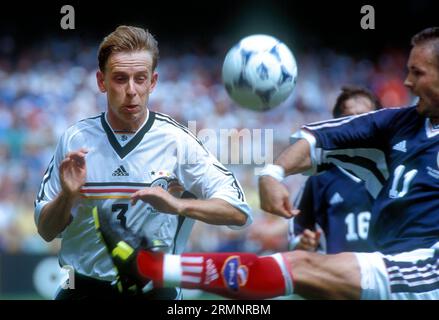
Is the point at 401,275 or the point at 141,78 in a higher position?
the point at 141,78

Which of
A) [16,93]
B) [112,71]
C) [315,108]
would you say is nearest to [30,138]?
[16,93]

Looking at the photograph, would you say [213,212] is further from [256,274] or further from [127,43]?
[127,43]

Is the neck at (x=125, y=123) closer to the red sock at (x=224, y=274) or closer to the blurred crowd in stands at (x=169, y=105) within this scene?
the red sock at (x=224, y=274)

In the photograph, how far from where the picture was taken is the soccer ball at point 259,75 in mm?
4066

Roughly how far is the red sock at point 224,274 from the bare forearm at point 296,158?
0.53 metres

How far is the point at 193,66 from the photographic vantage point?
400 inches

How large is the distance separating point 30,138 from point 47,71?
1.66m

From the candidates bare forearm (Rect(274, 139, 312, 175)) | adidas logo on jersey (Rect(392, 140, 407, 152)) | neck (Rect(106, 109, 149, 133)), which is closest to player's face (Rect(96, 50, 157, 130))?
neck (Rect(106, 109, 149, 133))

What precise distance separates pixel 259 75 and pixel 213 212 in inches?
40.3

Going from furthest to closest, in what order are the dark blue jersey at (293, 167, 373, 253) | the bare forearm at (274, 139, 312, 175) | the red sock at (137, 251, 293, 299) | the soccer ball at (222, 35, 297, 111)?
the dark blue jersey at (293, 167, 373, 253) → the soccer ball at (222, 35, 297, 111) → the bare forearm at (274, 139, 312, 175) → the red sock at (137, 251, 293, 299)

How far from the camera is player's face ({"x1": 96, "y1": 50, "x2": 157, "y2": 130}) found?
3.56 meters

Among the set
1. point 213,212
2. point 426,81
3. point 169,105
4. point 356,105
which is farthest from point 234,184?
point 169,105

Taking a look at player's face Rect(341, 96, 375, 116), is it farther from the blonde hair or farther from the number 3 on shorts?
the number 3 on shorts
